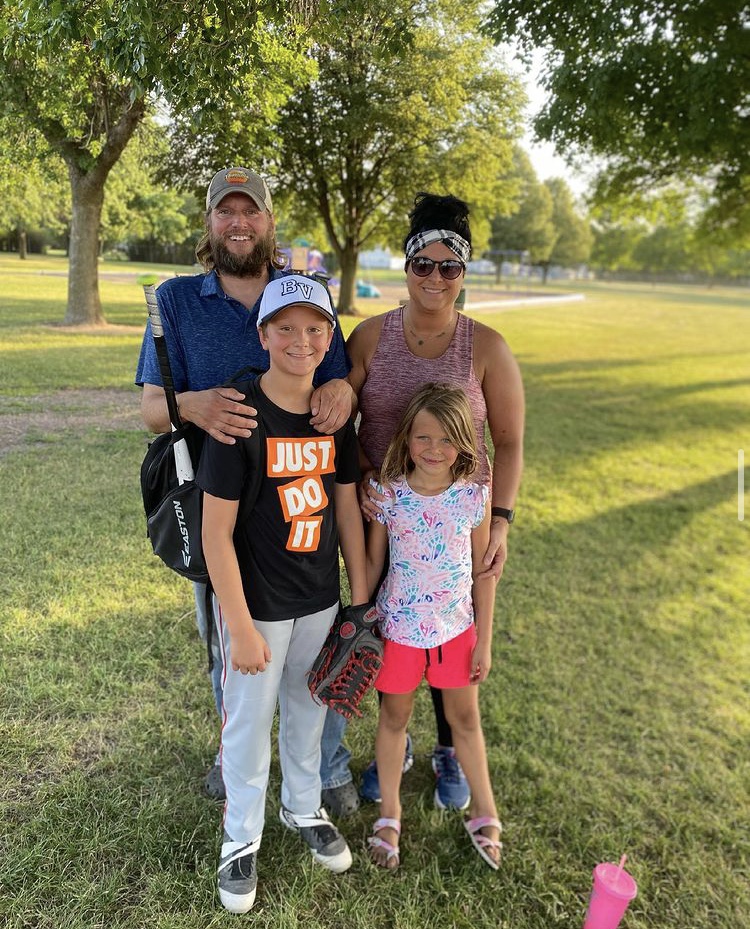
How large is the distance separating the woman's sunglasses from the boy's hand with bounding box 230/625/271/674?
1.16 m

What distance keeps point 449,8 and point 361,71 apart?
45cm

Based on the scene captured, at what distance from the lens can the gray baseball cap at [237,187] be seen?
174cm

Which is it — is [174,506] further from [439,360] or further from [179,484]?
[439,360]

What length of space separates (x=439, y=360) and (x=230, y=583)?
933 millimetres

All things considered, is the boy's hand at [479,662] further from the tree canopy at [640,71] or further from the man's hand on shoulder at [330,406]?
the tree canopy at [640,71]

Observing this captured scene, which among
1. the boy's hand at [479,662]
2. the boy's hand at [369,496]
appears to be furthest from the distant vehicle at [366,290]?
the boy's hand at [479,662]

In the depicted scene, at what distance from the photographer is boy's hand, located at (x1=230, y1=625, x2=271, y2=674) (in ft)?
5.53

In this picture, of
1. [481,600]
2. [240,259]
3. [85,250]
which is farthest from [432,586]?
[85,250]

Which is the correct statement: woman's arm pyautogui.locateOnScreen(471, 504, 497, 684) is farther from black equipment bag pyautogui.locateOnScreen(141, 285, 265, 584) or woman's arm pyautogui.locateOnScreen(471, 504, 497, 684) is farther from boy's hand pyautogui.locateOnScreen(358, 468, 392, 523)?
black equipment bag pyautogui.locateOnScreen(141, 285, 265, 584)

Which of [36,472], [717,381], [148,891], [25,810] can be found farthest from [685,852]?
[717,381]

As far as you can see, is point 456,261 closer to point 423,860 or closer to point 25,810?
point 423,860

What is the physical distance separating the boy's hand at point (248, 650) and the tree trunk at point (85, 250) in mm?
5438

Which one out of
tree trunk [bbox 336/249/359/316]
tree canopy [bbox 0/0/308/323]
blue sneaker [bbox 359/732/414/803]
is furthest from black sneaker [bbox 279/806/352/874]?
tree trunk [bbox 336/249/359/316]

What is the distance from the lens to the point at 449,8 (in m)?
2.43
